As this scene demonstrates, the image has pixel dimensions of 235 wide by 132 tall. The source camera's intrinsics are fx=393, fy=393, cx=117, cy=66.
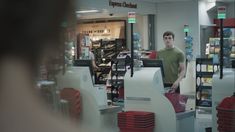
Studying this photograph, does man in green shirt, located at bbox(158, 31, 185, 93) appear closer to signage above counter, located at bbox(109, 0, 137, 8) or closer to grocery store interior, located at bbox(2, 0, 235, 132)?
grocery store interior, located at bbox(2, 0, 235, 132)

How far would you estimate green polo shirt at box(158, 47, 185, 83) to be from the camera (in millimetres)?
5242

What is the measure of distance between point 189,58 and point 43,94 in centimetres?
1149

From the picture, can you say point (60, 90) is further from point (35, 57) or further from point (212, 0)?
point (212, 0)

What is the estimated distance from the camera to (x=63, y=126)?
0.44m

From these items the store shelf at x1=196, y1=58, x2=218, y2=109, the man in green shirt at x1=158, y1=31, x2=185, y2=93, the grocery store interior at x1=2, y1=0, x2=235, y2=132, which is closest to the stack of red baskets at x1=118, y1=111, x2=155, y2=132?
the grocery store interior at x1=2, y1=0, x2=235, y2=132

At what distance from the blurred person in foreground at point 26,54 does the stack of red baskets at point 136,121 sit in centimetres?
399

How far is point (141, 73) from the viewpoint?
180 inches

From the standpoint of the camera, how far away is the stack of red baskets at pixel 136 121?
4379 millimetres

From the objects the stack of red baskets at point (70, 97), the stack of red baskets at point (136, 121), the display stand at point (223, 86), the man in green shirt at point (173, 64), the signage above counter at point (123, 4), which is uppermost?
the signage above counter at point (123, 4)

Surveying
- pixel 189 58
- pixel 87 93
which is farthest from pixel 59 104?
pixel 189 58

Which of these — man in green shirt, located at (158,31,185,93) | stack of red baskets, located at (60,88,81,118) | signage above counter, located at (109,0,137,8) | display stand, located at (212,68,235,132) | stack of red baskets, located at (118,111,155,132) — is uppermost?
signage above counter, located at (109,0,137,8)

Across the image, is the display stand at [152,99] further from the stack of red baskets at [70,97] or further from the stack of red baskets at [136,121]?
the stack of red baskets at [70,97]

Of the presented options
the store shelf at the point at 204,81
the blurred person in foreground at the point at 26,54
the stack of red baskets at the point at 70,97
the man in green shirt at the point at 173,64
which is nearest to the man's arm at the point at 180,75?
the man in green shirt at the point at 173,64

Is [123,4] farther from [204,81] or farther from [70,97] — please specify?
[70,97]
